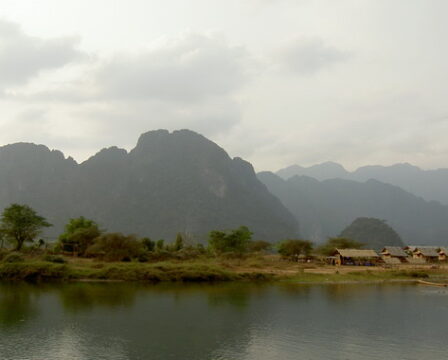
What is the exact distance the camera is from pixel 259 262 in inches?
2131

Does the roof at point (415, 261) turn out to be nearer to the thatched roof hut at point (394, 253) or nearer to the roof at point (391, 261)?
the thatched roof hut at point (394, 253)

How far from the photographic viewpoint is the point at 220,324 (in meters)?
24.0

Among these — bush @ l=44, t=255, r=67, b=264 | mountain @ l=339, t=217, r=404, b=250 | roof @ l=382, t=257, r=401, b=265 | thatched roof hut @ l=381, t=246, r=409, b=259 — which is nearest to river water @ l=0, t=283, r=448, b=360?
bush @ l=44, t=255, r=67, b=264

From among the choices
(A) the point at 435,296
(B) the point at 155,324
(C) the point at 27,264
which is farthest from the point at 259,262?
(B) the point at 155,324

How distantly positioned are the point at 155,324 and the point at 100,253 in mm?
29515

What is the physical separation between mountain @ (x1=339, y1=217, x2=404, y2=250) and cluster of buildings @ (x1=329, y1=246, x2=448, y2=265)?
4030 centimetres

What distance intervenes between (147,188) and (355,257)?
10065cm

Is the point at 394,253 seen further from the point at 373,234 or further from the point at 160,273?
the point at 373,234

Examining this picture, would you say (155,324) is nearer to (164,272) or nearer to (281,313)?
(281,313)

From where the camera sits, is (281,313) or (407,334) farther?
(281,313)

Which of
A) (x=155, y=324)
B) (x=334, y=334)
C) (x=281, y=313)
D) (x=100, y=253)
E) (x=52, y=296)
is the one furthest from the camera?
(x=100, y=253)

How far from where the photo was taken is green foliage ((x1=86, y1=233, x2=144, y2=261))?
5000cm

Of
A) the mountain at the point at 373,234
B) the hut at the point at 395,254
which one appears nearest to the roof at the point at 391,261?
the hut at the point at 395,254

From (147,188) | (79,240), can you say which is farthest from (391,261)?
(147,188)
